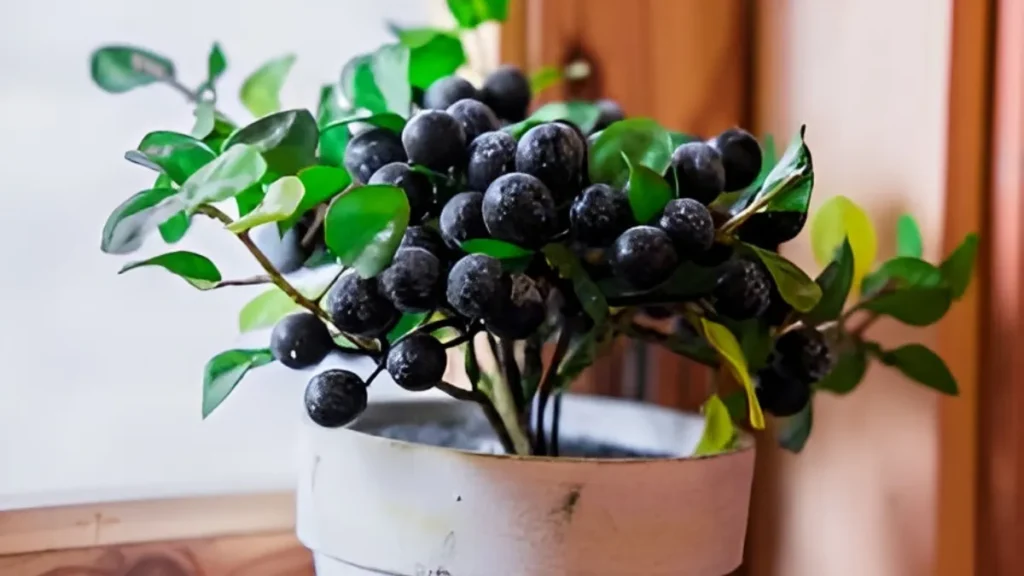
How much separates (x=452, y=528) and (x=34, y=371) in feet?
1.14

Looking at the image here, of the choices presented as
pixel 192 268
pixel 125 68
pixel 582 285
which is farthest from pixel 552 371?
pixel 125 68

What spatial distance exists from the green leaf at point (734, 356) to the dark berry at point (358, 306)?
144mm

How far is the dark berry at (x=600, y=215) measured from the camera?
16.5 inches

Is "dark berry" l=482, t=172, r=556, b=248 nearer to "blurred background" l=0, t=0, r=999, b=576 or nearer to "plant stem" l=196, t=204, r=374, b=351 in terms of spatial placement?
"plant stem" l=196, t=204, r=374, b=351

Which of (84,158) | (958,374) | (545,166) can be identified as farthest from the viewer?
(84,158)

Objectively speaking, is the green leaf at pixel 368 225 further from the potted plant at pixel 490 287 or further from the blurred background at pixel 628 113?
the blurred background at pixel 628 113

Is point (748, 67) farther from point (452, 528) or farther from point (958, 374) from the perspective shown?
point (452, 528)

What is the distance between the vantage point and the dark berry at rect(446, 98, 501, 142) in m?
0.45

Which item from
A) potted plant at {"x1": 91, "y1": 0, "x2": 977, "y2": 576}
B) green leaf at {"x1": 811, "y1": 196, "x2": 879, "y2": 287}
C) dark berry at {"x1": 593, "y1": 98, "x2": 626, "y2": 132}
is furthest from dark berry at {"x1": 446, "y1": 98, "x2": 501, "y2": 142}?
green leaf at {"x1": 811, "y1": 196, "x2": 879, "y2": 287}

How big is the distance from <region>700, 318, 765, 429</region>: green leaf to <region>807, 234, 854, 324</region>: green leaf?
0.07 meters

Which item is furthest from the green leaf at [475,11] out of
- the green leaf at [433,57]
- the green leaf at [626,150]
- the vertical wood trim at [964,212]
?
the vertical wood trim at [964,212]

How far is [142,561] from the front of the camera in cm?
58

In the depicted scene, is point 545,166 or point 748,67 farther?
point 748,67

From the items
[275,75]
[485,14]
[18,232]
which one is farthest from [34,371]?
[485,14]
